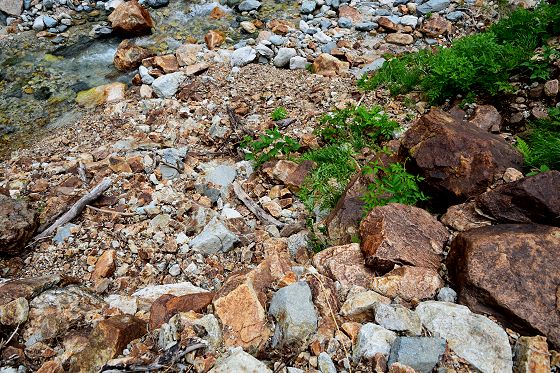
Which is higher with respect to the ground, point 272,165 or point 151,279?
point 272,165

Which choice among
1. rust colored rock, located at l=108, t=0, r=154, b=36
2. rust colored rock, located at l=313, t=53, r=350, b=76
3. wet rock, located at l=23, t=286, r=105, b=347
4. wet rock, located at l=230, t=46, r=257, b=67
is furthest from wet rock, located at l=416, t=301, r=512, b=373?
rust colored rock, located at l=108, t=0, r=154, b=36

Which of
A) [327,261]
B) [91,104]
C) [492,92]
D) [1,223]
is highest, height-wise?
[492,92]

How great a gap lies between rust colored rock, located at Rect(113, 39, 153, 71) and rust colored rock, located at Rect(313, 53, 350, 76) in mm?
3061

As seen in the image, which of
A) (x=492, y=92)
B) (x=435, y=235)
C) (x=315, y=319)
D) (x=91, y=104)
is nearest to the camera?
(x=315, y=319)

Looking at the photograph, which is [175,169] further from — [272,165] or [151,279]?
[151,279]

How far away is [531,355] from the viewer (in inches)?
81.1

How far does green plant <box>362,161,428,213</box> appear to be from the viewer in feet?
11.0

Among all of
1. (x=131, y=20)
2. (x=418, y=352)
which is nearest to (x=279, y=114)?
(x=418, y=352)

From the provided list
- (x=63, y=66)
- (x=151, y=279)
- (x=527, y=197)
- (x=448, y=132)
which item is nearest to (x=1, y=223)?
(x=151, y=279)

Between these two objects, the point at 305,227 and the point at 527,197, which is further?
the point at 305,227

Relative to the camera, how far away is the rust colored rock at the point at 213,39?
7638 millimetres

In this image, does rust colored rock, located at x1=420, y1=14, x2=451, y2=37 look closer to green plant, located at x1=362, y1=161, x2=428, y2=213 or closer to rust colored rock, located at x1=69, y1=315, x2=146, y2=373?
green plant, located at x1=362, y1=161, x2=428, y2=213

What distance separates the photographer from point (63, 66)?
25.3ft

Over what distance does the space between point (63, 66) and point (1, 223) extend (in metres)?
4.82
